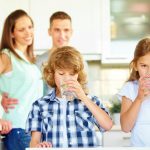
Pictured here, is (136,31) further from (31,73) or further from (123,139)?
(31,73)

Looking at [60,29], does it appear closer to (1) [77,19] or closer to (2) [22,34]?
(2) [22,34]

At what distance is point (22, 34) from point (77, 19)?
118 centimetres

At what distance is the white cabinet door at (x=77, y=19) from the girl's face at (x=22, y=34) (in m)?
1.06

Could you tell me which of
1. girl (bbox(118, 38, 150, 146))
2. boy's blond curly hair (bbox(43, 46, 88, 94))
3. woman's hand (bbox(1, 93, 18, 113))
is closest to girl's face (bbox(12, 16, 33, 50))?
woman's hand (bbox(1, 93, 18, 113))

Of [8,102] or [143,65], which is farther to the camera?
[8,102]

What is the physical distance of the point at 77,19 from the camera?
3418mm

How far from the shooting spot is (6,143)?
215cm

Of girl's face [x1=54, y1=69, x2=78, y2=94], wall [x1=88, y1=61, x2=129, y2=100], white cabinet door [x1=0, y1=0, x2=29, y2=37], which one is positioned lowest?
wall [x1=88, y1=61, x2=129, y2=100]

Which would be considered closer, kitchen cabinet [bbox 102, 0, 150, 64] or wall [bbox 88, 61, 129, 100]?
kitchen cabinet [bbox 102, 0, 150, 64]

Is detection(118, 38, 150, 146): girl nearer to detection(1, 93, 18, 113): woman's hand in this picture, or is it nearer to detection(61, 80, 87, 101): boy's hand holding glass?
detection(61, 80, 87, 101): boy's hand holding glass

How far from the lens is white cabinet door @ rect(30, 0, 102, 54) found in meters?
3.41

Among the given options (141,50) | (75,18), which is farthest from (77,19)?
(141,50)

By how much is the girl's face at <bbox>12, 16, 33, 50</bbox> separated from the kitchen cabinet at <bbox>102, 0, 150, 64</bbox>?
A: 1207mm

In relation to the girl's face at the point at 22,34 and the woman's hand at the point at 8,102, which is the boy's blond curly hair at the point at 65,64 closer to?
the woman's hand at the point at 8,102
